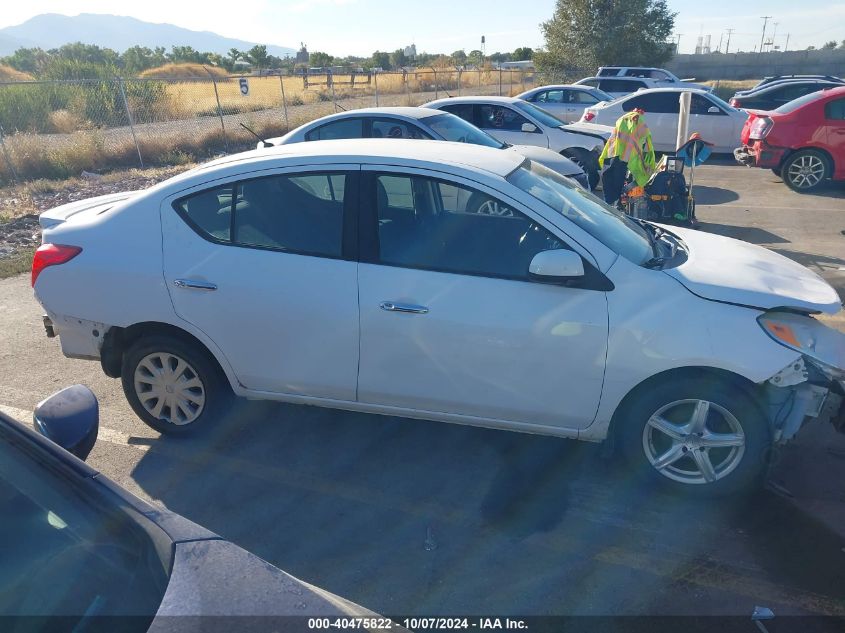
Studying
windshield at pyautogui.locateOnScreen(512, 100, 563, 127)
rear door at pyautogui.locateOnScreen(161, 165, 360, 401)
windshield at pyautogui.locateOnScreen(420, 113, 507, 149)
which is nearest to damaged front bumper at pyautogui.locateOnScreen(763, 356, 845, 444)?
rear door at pyautogui.locateOnScreen(161, 165, 360, 401)

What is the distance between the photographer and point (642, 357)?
3369mm

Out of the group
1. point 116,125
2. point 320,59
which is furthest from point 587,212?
point 320,59

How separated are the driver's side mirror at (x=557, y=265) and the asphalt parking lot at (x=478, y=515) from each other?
4.12ft

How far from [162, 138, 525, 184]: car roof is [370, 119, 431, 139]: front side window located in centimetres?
467

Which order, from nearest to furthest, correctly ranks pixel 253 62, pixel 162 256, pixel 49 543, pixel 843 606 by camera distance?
pixel 49 543 < pixel 843 606 < pixel 162 256 < pixel 253 62

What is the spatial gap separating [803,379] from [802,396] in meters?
0.14

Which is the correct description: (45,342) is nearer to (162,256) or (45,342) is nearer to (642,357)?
(162,256)

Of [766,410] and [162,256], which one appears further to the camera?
[162,256]

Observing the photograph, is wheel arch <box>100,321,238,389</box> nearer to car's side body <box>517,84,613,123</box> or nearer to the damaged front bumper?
the damaged front bumper

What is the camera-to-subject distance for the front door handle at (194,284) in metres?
3.89

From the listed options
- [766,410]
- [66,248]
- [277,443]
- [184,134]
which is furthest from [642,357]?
[184,134]

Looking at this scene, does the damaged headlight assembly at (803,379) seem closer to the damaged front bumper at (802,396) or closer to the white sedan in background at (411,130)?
the damaged front bumper at (802,396)

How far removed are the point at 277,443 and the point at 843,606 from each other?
3.13 meters

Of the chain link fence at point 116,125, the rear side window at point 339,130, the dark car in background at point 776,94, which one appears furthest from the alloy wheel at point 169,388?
the dark car in background at point 776,94
